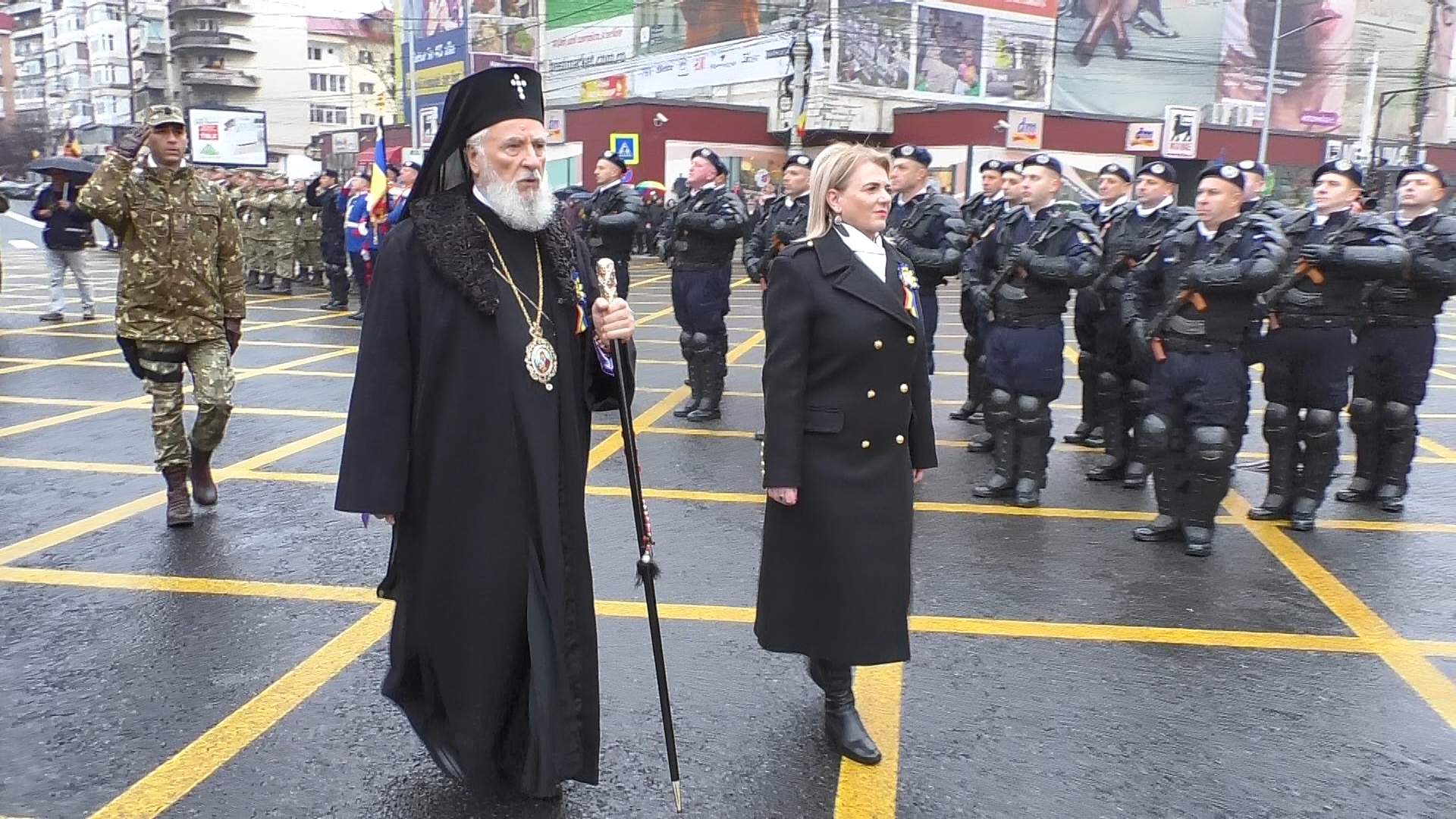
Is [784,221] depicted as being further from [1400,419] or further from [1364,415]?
[1400,419]

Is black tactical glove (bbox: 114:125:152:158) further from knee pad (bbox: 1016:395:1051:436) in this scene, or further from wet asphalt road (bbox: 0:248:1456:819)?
knee pad (bbox: 1016:395:1051:436)

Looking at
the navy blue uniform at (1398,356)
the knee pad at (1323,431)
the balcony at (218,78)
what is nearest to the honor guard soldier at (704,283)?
the knee pad at (1323,431)

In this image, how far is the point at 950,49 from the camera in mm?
40562

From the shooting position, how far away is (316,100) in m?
86.2

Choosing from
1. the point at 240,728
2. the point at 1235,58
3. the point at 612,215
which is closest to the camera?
the point at 240,728

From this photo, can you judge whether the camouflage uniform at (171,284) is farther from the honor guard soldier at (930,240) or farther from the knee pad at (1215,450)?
the knee pad at (1215,450)

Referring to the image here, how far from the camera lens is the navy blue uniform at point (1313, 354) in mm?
5953

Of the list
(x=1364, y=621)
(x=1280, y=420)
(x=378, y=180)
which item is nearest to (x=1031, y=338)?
(x=1280, y=420)

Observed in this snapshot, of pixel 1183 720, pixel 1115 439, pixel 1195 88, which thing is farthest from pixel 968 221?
pixel 1195 88

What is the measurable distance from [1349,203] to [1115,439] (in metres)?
2.01

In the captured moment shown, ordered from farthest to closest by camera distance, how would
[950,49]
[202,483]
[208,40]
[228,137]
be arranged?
[208,40] → [950,49] → [228,137] → [202,483]

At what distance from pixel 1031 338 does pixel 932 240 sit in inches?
73.8

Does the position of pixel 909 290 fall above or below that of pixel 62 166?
below

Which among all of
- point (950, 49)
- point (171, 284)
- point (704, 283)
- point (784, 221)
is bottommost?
point (704, 283)
